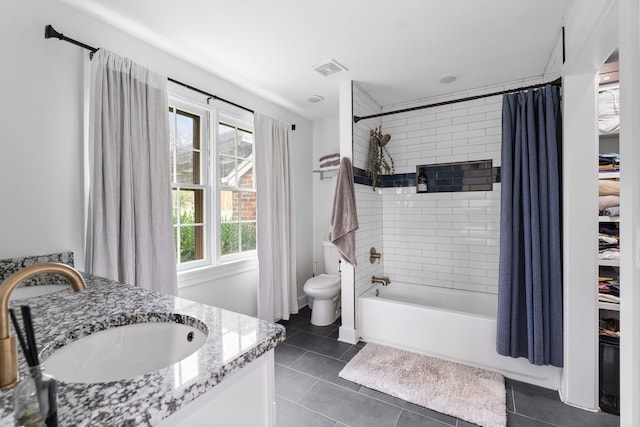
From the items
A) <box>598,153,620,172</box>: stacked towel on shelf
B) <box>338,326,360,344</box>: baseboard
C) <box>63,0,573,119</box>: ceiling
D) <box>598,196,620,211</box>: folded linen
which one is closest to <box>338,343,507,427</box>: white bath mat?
<box>338,326,360,344</box>: baseboard

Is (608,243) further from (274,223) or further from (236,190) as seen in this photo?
(236,190)

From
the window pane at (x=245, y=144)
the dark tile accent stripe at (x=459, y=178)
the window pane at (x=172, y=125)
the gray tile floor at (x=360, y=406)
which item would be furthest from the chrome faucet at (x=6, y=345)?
the window pane at (x=245, y=144)

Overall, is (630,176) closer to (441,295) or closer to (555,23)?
(555,23)

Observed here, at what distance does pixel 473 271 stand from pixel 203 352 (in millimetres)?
3034

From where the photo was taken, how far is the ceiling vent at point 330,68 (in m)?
2.54

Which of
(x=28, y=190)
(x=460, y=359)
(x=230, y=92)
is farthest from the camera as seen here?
(x=230, y=92)

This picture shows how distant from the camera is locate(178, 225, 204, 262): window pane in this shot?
256 centimetres

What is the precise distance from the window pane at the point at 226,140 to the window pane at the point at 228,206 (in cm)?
41

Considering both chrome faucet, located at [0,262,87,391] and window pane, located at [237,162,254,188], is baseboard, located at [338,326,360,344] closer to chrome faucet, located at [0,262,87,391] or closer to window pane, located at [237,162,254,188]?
window pane, located at [237,162,254,188]

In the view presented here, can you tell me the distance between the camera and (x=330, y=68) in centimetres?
263

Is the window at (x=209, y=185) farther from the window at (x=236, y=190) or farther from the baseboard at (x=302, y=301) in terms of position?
the baseboard at (x=302, y=301)

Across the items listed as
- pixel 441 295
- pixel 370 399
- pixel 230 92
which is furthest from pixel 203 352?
pixel 441 295

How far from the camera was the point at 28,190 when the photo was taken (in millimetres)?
1623

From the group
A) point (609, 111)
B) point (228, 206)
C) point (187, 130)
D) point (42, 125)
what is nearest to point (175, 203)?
point (228, 206)
